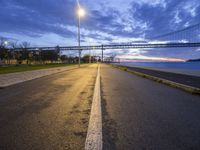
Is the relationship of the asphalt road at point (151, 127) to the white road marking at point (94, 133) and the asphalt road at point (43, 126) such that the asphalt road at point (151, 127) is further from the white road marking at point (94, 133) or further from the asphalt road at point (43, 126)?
the asphalt road at point (43, 126)

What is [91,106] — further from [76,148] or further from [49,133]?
[76,148]

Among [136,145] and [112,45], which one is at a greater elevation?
[112,45]

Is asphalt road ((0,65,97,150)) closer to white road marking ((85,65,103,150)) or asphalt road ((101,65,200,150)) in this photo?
white road marking ((85,65,103,150))

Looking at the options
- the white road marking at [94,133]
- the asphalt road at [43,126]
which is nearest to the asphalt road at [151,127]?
the white road marking at [94,133]

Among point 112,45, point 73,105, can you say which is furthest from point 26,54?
point 73,105

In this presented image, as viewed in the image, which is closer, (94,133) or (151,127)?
(94,133)

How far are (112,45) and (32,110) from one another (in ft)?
462

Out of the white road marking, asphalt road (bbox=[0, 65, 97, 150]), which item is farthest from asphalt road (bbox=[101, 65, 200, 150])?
asphalt road (bbox=[0, 65, 97, 150])

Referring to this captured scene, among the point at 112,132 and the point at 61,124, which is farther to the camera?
the point at 61,124

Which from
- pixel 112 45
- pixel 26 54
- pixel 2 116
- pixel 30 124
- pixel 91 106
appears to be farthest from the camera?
pixel 112 45

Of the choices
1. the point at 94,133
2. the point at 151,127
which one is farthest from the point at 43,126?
the point at 151,127

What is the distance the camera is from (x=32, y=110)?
5.73m

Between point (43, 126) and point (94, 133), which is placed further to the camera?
point (43, 126)

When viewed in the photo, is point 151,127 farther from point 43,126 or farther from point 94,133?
point 43,126
